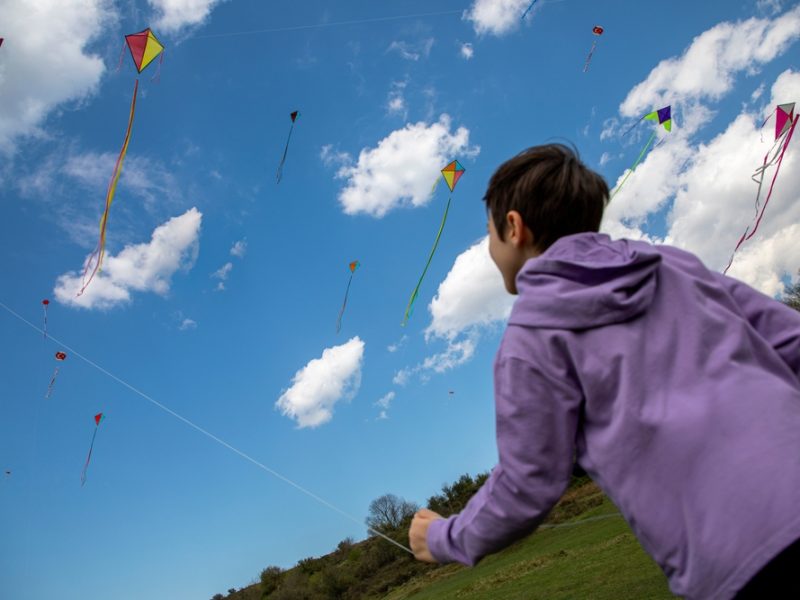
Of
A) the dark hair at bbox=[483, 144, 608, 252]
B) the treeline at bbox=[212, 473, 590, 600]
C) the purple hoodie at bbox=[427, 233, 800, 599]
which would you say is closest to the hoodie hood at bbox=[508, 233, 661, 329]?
the purple hoodie at bbox=[427, 233, 800, 599]

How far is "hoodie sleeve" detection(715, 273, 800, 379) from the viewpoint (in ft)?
4.42

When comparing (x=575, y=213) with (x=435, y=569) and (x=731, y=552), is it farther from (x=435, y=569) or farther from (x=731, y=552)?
(x=435, y=569)

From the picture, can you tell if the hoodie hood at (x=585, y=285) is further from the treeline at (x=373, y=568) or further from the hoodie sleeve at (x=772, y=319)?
the treeline at (x=373, y=568)

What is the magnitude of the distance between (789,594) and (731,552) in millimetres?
126

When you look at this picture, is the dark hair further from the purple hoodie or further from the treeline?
the treeline

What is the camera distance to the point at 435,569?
2675 centimetres

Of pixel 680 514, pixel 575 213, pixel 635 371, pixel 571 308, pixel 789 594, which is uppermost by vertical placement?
pixel 575 213

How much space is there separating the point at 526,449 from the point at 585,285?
0.32 meters

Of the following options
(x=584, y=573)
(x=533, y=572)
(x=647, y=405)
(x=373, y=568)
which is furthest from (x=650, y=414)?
(x=373, y=568)

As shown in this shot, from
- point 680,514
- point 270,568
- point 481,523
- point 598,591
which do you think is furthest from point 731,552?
point 270,568

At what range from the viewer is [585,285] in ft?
3.92

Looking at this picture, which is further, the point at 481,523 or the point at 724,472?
the point at 481,523

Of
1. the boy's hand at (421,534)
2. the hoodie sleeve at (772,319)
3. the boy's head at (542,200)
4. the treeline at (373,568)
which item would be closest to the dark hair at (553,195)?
the boy's head at (542,200)

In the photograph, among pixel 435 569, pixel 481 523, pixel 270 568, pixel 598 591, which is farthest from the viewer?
pixel 270 568
